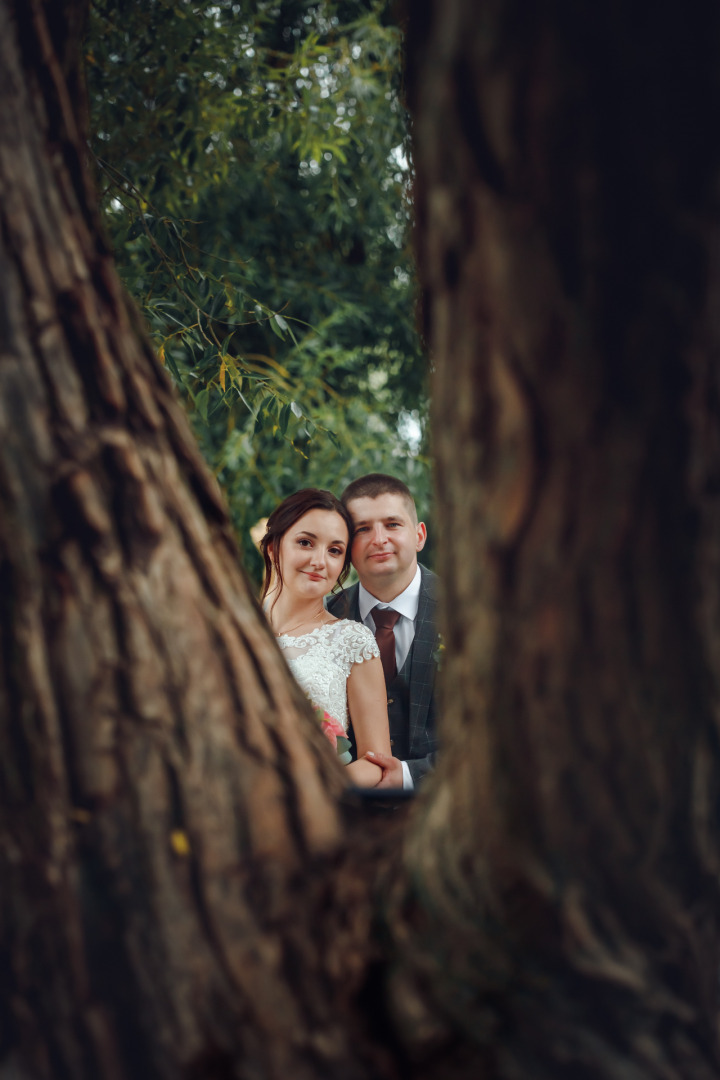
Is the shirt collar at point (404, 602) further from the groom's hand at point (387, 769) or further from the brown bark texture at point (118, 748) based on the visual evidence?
the brown bark texture at point (118, 748)

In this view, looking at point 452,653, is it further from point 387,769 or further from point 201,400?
point 387,769

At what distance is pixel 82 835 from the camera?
69 centimetres

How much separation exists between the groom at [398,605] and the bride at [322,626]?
0.57ft

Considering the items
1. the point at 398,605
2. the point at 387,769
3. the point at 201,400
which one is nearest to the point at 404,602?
the point at 398,605

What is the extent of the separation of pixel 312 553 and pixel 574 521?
210cm

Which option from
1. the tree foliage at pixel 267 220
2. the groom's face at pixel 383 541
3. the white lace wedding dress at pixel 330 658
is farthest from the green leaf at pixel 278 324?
the groom's face at pixel 383 541

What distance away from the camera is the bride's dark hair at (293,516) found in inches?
105

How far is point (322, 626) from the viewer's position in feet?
8.93

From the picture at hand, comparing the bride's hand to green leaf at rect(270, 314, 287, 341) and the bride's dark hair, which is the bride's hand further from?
green leaf at rect(270, 314, 287, 341)

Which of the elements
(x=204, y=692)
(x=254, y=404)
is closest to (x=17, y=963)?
(x=204, y=692)

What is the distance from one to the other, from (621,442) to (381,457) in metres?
4.02

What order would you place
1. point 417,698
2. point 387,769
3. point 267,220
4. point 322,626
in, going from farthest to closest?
1. point 267,220
2. point 417,698
3. point 322,626
4. point 387,769

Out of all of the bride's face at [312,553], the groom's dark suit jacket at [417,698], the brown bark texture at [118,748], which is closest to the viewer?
the brown bark texture at [118,748]

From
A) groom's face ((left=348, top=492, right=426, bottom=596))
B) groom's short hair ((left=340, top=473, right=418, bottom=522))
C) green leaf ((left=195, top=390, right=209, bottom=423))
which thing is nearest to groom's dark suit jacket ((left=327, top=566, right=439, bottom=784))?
groom's face ((left=348, top=492, right=426, bottom=596))
